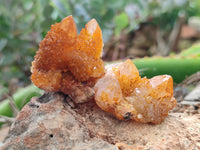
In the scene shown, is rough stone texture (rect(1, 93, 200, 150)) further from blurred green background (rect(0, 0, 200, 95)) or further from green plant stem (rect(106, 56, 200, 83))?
blurred green background (rect(0, 0, 200, 95))

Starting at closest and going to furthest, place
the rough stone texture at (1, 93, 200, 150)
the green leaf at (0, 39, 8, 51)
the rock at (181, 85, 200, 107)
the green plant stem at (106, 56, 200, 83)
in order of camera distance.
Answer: the rough stone texture at (1, 93, 200, 150) → the rock at (181, 85, 200, 107) → the green plant stem at (106, 56, 200, 83) → the green leaf at (0, 39, 8, 51)

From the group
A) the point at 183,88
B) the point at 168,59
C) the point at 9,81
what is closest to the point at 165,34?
the point at 9,81

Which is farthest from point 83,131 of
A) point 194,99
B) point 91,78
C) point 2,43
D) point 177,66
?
point 2,43

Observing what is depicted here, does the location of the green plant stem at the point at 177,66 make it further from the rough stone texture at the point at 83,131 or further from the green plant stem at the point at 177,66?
the rough stone texture at the point at 83,131

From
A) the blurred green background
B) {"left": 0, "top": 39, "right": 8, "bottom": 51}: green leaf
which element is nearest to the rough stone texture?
the blurred green background

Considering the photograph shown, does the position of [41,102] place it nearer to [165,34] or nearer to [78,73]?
[78,73]

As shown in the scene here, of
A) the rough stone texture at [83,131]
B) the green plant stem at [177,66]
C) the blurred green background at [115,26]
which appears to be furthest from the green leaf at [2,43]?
the rough stone texture at [83,131]
